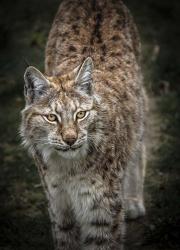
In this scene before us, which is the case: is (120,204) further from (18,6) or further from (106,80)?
(18,6)

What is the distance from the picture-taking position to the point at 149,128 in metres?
8.84

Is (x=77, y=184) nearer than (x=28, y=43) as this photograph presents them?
Yes

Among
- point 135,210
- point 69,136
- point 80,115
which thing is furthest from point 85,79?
point 135,210

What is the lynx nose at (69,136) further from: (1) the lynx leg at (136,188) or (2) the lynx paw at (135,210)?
(2) the lynx paw at (135,210)

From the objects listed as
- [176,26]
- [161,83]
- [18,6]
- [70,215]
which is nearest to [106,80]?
[70,215]

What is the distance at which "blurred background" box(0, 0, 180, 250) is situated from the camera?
6832 mm

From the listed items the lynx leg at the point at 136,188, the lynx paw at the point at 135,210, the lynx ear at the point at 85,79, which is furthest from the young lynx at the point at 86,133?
the lynx paw at the point at 135,210

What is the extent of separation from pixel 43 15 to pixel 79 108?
23.5 feet

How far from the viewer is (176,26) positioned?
11.8 m

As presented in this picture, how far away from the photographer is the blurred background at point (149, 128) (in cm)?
683

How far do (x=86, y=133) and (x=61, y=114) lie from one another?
28cm

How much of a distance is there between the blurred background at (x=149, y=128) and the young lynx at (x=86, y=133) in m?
0.85

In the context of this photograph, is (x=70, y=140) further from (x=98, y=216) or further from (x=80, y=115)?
(x=98, y=216)

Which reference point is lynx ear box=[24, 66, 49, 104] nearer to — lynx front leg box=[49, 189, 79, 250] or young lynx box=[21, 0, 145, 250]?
young lynx box=[21, 0, 145, 250]
